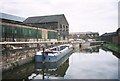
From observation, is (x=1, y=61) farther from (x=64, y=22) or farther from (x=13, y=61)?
(x=64, y=22)

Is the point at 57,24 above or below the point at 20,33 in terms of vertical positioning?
above

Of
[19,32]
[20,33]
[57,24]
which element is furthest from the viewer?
[57,24]

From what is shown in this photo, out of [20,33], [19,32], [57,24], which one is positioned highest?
[57,24]

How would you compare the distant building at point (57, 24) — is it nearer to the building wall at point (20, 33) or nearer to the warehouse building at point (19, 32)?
the warehouse building at point (19, 32)

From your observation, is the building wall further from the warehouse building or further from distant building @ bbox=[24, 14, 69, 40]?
distant building @ bbox=[24, 14, 69, 40]

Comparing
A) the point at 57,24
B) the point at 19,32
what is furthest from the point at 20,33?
the point at 57,24

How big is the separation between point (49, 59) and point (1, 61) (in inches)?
278

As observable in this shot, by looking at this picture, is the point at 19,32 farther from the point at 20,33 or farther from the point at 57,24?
the point at 57,24

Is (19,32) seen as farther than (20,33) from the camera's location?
No

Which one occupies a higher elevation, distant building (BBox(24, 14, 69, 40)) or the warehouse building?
Answer: distant building (BBox(24, 14, 69, 40))

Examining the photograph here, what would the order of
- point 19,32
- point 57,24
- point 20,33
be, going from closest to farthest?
point 19,32 → point 20,33 → point 57,24

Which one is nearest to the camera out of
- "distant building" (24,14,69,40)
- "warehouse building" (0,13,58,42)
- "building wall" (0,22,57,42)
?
"warehouse building" (0,13,58,42)

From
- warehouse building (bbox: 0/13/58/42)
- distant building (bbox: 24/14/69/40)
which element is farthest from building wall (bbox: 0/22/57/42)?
distant building (bbox: 24/14/69/40)

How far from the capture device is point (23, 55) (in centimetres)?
1878
